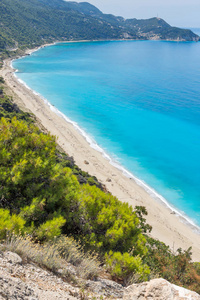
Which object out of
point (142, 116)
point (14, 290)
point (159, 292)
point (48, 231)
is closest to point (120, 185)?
point (48, 231)

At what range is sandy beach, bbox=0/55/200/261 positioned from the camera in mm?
20734

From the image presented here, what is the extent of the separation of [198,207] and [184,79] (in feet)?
229

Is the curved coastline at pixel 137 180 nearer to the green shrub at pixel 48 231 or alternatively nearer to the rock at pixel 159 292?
the rock at pixel 159 292

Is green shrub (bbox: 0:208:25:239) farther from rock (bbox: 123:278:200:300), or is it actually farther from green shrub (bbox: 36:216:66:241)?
rock (bbox: 123:278:200:300)

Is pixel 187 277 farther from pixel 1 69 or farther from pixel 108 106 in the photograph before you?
pixel 1 69

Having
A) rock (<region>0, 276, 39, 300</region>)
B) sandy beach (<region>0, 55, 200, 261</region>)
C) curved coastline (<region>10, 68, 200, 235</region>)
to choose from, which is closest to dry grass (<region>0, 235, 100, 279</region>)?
rock (<region>0, 276, 39, 300</region>)

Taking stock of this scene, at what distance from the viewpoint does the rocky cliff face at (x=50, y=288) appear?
4.56 metres

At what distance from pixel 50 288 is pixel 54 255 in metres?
0.95

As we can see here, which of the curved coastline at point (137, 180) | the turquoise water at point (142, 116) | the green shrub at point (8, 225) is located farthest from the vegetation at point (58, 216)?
the turquoise water at point (142, 116)

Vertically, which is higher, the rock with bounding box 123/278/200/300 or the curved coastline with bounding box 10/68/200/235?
the rock with bounding box 123/278/200/300

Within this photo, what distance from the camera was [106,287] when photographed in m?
6.34

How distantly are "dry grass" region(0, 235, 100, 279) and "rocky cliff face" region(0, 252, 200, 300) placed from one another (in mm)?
217

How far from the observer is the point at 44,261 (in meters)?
5.97

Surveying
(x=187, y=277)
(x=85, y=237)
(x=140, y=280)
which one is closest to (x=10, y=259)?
(x=85, y=237)
